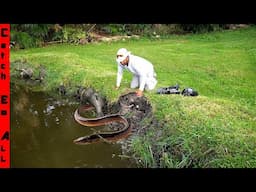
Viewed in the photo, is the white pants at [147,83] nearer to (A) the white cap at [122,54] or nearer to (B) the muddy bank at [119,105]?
(B) the muddy bank at [119,105]

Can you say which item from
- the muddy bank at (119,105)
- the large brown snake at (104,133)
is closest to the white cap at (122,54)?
the muddy bank at (119,105)

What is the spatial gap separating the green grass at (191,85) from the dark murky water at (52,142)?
0.56 metres

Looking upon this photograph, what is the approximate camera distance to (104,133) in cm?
666

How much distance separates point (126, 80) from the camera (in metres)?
8.78

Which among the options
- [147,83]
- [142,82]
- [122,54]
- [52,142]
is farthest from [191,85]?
[52,142]

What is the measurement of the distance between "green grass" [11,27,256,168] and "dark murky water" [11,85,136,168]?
0.56 m

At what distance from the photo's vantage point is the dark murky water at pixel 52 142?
597 cm

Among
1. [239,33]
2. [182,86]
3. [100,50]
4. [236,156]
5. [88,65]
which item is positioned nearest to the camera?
[236,156]

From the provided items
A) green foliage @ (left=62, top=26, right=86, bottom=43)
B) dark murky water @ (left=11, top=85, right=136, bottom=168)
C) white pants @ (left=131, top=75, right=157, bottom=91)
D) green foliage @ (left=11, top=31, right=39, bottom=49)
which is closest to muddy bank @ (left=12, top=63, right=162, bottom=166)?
dark murky water @ (left=11, top=85, right=136, bottom=168)

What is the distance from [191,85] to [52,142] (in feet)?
11.2

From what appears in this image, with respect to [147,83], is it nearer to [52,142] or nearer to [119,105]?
[119,105]

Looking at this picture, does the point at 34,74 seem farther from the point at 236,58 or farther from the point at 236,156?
the point at 236,156

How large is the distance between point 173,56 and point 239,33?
16.9 feet

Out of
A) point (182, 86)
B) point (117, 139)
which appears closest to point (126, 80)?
point (182, 86)
